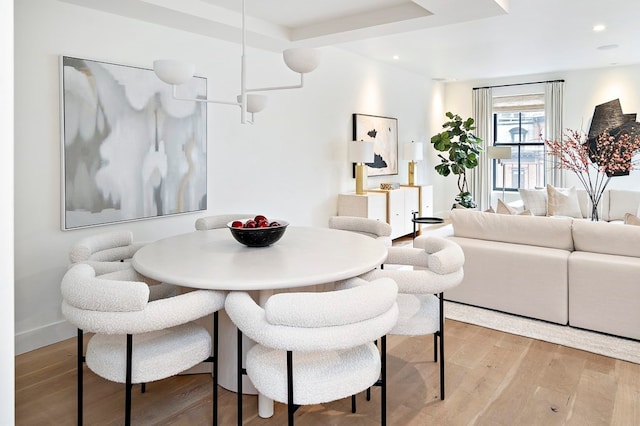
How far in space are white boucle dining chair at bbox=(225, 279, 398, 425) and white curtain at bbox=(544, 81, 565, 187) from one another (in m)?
Answer: 7.00

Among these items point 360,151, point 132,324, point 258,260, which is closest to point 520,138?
point 360,151

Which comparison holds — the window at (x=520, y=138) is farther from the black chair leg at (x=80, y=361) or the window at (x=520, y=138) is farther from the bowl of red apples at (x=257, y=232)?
the black chair leg at (x=80, y=361)

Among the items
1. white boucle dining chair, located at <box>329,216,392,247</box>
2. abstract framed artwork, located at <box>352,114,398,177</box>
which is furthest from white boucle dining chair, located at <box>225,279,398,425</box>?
abstract framed artwork, located at <box>352,114,398,177</box>

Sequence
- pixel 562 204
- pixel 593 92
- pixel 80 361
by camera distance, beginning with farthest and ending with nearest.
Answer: pixel 593 92 < pixel 562 204 < pixel 80 361

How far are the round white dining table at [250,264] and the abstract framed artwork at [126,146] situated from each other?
2.90ft

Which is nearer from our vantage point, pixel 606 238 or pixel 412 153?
pixel 606 238

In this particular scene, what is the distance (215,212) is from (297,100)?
1689mm

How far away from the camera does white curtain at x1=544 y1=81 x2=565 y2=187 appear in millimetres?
7562

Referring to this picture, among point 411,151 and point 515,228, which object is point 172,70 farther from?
point 411,151

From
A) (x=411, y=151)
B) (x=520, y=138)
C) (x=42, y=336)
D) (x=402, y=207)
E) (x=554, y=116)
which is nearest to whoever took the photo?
(x=42, y=336)

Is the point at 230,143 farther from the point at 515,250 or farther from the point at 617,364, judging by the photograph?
the point at 617,364

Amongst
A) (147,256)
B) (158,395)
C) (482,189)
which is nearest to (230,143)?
(147,256)

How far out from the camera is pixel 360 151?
5820mm

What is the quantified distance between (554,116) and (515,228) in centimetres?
503
